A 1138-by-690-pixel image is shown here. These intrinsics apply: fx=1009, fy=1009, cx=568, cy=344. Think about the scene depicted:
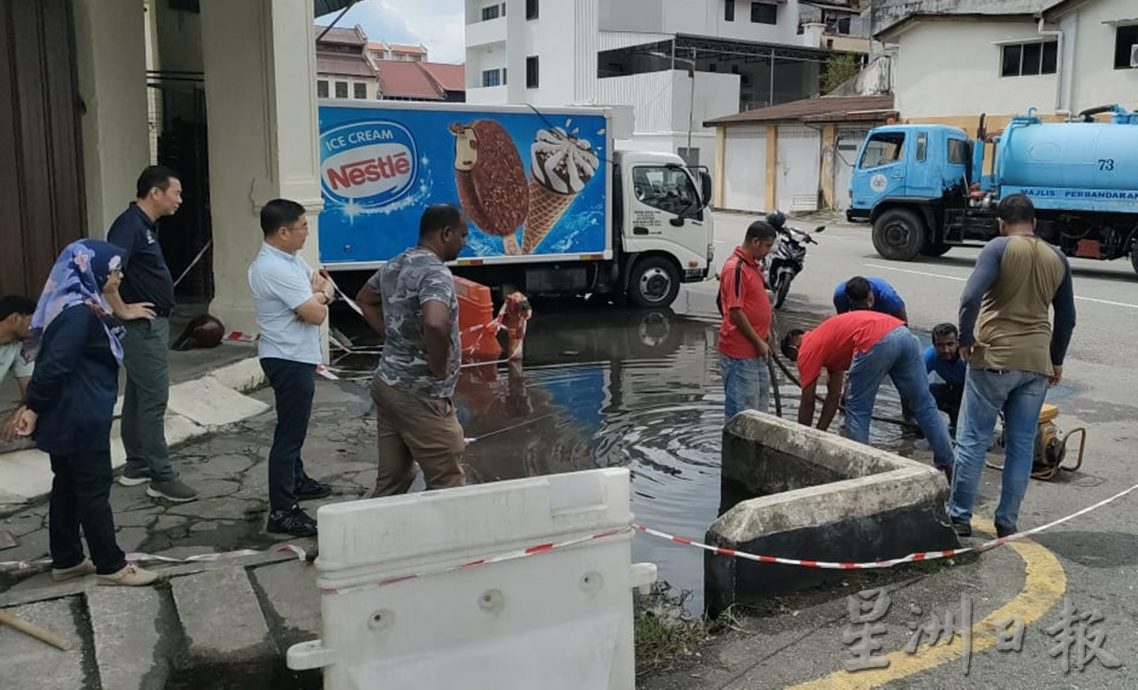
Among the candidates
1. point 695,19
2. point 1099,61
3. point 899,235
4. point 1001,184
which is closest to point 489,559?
point 1001,184

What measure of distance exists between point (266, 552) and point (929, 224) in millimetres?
17766

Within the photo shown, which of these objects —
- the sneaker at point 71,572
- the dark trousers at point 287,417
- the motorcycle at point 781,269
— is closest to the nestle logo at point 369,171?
the motorcycle at point 781,269

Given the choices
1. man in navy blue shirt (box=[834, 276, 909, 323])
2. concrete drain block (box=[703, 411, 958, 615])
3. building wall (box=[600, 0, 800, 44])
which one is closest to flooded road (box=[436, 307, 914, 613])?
concrete drain block (box=[703, 411, 958, 615])

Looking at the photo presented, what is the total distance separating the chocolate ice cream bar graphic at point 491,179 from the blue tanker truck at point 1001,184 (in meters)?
9.11

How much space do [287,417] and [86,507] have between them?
993 mm

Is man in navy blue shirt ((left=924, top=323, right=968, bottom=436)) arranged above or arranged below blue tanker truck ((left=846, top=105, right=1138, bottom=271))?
below

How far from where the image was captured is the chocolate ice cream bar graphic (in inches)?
476

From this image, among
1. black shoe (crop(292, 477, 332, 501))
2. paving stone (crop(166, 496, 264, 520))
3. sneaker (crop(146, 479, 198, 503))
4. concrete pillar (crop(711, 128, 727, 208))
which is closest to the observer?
paving stone (crop(166, 496, 264, 520))

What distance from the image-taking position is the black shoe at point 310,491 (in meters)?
5.31

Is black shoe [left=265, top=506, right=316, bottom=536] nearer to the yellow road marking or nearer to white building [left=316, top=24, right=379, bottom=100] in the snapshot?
the yellow road marking

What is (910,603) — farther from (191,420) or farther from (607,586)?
(191,420)

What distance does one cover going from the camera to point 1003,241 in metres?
4.96

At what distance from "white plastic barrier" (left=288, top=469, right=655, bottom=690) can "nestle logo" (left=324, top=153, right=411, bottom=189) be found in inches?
340

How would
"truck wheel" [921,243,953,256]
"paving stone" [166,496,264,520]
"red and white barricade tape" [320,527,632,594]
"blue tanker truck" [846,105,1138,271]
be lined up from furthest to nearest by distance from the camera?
"truck wheel" [921,243,953,256], "blue tanker truck" [846,105,1138,271], "paving stone" [166,496,264,520], "red and white barricade tape" [320,527,632,594]
